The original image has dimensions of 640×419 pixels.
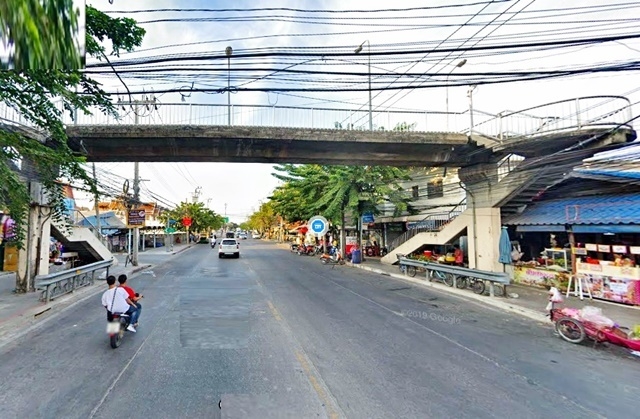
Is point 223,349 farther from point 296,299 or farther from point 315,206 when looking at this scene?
point 315,206

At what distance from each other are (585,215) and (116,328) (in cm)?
1415

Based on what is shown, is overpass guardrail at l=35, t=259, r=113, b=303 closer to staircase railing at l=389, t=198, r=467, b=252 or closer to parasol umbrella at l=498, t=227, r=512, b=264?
parasol umbrella at l=498, t=227, r=512, b=264

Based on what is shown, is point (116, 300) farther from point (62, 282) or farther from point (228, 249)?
point (228, 249)

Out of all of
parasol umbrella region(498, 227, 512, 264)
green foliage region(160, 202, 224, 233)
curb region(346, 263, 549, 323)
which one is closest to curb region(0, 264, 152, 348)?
curb region(346, 263, 549, 323)

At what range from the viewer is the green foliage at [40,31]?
1805 mm

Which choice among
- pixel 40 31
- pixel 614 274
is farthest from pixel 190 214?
pixel 40 31

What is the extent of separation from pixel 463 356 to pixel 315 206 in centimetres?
1918

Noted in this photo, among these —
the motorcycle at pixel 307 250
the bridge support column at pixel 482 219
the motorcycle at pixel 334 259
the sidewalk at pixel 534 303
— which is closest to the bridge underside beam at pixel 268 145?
the bridge support column at pixel 482 219

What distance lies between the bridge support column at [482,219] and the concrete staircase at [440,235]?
513 mm

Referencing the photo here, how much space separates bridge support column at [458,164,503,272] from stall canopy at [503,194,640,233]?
2.92 ft

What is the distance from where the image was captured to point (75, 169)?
6.51 m

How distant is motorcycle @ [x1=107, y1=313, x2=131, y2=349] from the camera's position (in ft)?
20.5

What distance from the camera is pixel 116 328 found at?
247 inches

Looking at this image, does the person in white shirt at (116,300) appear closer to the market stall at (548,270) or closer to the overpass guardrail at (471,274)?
the overpass guardrail at (471,274)
